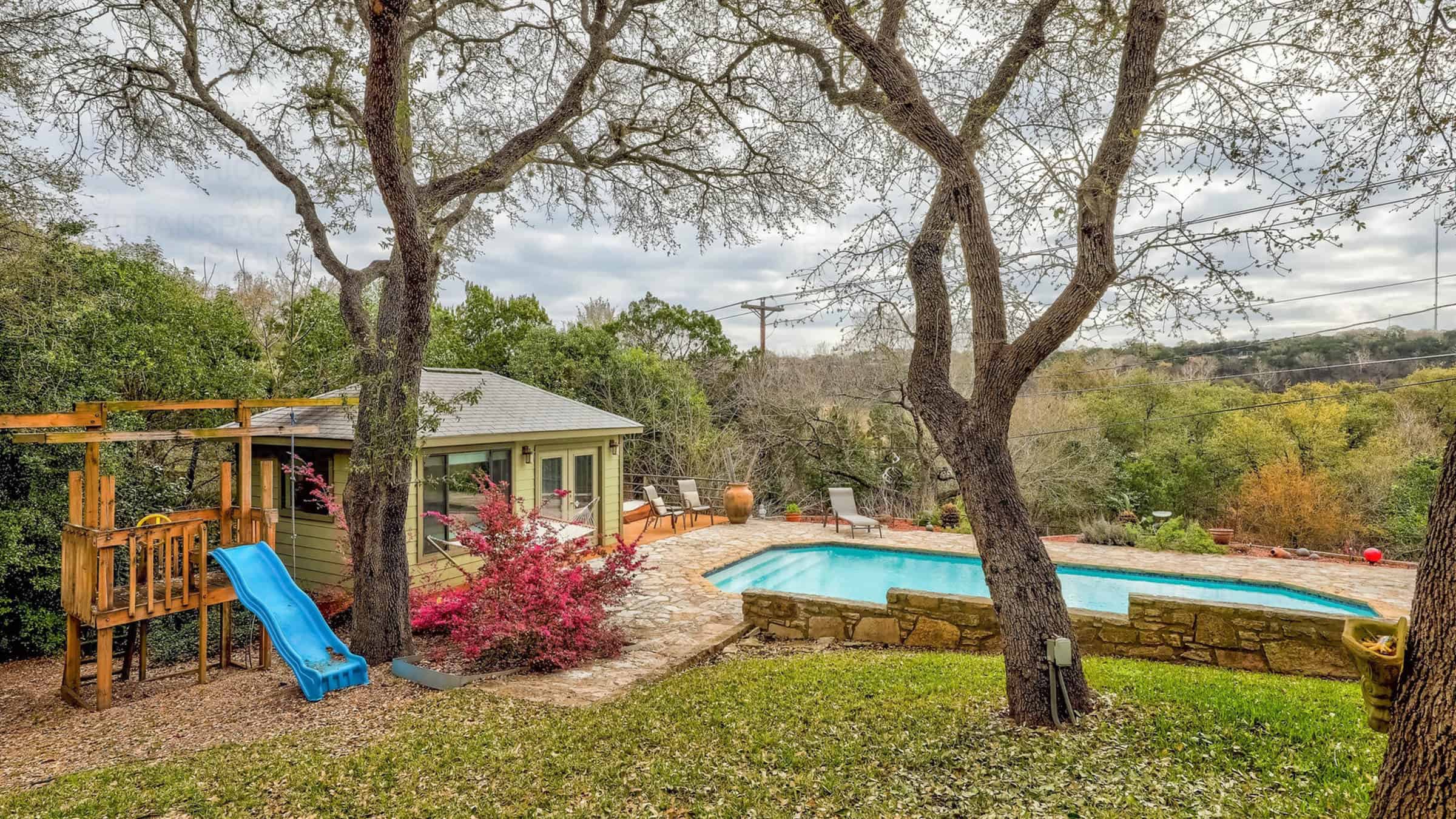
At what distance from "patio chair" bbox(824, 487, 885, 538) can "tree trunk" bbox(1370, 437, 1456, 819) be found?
33.0 feet

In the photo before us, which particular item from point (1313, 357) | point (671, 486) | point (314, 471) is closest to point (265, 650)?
point (314, 471)

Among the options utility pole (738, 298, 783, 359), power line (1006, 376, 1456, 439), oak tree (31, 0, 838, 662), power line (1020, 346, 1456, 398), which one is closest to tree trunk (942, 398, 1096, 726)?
oak tree (31, 0, 838, 662)

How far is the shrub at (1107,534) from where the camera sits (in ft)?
38.5

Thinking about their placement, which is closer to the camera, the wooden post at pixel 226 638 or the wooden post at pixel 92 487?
the wooden post at pixel 92 487

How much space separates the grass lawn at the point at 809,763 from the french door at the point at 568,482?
5.41 m

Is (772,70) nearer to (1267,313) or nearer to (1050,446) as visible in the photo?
(1267,313)

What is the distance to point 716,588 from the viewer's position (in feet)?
29.2

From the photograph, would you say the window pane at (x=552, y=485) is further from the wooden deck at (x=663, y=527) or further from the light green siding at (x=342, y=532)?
the wooden deck at (x=663, y=527)

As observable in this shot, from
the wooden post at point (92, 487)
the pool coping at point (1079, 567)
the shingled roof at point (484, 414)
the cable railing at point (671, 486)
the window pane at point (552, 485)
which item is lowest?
the pool coping at point (1079, 567)

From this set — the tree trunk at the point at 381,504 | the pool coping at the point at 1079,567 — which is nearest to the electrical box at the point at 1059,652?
the pool coping at the point at 1079,567

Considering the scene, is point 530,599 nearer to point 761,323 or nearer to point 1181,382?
point 761,323

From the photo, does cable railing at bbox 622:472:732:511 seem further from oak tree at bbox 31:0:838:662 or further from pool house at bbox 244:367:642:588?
oak tree at bbox 31:0:838:662

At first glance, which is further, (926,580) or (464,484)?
(926,580)

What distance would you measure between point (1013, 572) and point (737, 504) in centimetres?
970
